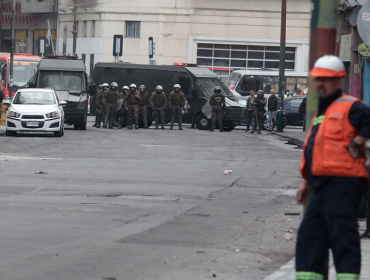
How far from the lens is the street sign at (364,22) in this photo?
1077 centimetres

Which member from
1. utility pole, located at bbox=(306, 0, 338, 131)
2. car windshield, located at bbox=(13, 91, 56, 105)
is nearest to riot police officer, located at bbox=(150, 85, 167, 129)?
car windshield, located at bbox=(13, 91, 56, 105)

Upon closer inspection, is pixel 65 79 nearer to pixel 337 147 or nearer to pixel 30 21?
pixel 337 147

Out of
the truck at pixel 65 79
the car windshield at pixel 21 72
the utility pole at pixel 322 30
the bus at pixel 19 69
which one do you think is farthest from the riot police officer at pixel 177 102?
the utility pole at pixel 322 30

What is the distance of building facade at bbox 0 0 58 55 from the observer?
228ft

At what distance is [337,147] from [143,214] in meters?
5.46

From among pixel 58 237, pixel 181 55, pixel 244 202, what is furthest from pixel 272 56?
pixel 58 237

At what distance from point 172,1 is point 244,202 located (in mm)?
48616

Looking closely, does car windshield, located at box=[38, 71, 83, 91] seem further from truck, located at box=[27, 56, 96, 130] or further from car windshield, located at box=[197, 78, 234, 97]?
car windshield, located at box=[197, 78, 234, 97]

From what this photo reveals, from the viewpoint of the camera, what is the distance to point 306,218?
5301 millimetres

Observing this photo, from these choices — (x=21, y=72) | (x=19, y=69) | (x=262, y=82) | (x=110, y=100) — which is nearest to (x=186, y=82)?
(x=110, y=100)

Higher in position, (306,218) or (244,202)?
(306,218)

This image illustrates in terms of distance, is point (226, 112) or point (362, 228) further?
point (226, 112)

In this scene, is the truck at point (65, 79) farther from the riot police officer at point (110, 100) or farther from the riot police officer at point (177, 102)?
the riot police officer at point (177, 102)

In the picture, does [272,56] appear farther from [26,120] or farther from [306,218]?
[306,218]
